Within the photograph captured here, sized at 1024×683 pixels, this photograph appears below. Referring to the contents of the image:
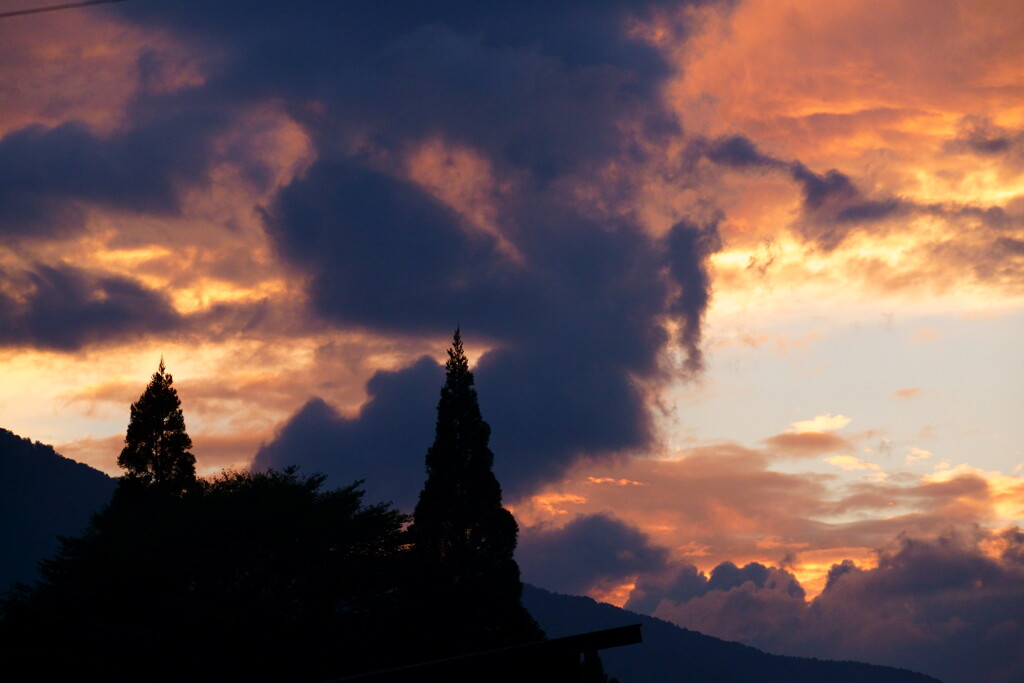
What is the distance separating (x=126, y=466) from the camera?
209 ft

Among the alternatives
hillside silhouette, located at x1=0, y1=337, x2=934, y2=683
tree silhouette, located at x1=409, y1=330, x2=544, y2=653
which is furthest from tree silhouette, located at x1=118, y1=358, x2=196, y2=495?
tree silhouette, located at x1=409, y1=330, x2=544, y2=653

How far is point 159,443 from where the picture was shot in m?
64.7

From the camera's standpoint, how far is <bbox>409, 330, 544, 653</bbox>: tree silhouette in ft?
155

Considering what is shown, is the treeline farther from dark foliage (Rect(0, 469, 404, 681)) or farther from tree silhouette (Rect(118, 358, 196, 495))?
tree silhouette (Rect(118, 358, 196, 495))

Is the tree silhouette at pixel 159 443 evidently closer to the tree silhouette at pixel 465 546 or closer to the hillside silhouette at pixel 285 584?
the hillside silhouette at pixel 285 584

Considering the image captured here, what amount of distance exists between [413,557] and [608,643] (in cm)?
3515

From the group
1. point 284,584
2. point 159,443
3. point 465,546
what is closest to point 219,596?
point 284,584

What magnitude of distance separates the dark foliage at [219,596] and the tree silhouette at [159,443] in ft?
43.7

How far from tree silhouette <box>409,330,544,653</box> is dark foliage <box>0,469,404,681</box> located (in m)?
2.13

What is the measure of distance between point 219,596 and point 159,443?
22974 millimetres

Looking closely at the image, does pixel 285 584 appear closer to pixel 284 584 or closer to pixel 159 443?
pixel 284 584

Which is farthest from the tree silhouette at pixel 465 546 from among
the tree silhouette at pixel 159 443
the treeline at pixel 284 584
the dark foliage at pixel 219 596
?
the tree silhouette at pixel 159 443

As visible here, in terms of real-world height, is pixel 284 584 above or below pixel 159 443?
below

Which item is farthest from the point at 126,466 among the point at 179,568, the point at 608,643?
the point at 608,643
